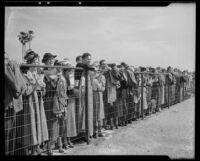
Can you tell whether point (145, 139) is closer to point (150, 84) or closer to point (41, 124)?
point (41, 124)

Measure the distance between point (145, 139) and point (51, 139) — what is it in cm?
243

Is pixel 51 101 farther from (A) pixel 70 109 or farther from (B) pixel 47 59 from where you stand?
(B) pixel 47 59

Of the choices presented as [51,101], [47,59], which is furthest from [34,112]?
[47,59]

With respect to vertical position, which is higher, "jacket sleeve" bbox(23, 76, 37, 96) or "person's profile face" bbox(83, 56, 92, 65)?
"person's profile face" bbox(83, 56, 92, 65)

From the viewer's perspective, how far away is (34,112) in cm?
463

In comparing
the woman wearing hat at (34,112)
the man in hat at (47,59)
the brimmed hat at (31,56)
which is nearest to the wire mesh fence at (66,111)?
the woman wearing hat at (34,112)

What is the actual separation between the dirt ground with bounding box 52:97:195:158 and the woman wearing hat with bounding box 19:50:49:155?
77 centimetres

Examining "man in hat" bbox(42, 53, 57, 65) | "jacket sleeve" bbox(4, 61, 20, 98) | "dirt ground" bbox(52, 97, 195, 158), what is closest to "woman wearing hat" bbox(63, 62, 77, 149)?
"dirt ground" bbox(52, 97, 195, 158)

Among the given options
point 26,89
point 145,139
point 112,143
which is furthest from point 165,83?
point 26,89

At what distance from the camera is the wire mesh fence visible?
176 inches

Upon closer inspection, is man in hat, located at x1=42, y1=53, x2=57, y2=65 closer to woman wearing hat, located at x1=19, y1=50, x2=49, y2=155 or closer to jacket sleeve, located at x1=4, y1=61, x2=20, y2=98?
woman wearing hat, located at x1=19, y1=50, x2=49, y2=155

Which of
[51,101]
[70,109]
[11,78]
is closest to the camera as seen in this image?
[11,78]

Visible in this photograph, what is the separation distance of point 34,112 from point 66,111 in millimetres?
799

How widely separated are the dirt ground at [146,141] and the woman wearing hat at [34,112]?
0.77m
